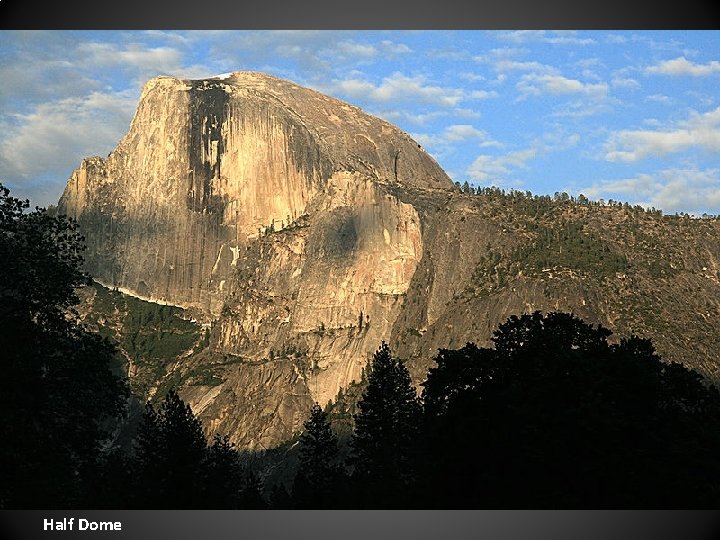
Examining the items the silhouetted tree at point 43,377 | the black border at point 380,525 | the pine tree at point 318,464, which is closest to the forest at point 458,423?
the silhouetted tree at point 43,377

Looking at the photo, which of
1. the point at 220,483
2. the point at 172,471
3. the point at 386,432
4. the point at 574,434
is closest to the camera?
the point at 574,434

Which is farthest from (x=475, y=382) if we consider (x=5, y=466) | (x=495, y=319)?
(x=495, y=319)

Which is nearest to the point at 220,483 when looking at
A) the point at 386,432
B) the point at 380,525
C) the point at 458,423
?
the point at 386,432

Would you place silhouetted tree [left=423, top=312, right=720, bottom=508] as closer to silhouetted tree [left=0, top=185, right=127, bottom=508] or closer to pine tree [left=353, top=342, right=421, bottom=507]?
pine tree [left=353, top=342, right=421, bottom=507]

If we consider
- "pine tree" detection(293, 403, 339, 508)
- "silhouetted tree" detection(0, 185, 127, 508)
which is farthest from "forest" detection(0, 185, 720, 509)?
"pine tree" detection(293, 403, 339, 508)

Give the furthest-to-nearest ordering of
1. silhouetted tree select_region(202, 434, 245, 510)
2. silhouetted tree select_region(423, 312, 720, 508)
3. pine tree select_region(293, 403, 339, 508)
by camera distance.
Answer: pine tree select_region(293, 403, 339, 508), silhouetted tree select_region(202, 434, 245, 510), silhouetted tree select_region(423, 312, 720, 508)

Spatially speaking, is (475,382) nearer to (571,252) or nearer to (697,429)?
(697,429)

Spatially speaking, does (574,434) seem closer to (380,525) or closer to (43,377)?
(380,525)
